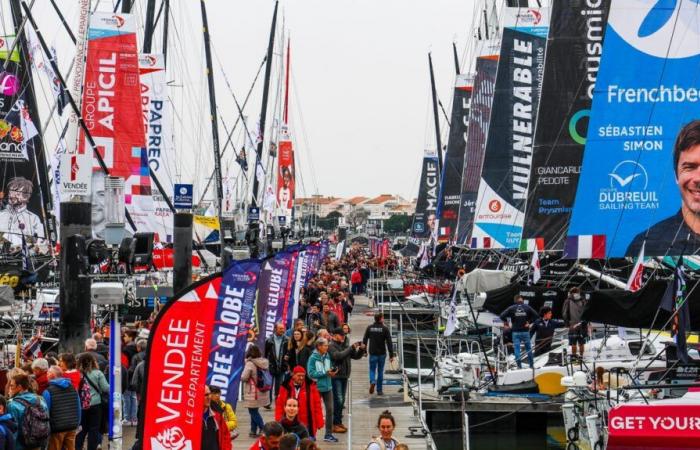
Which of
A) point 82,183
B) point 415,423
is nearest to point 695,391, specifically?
point 415,423

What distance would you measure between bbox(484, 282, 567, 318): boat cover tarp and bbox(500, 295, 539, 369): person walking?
19cm

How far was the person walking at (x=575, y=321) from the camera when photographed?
20.1 m

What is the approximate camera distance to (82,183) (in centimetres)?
2244

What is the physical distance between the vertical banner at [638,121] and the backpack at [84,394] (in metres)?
7.83

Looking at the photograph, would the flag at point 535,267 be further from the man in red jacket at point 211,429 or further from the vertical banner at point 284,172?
the vertical banner at point 284,172

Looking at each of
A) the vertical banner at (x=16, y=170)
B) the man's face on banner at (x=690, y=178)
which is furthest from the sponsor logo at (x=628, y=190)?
the vertical banner at (x=16, y=170)

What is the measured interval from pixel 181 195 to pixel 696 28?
38.9 feet

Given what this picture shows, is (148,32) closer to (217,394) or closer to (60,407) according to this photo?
(60,407)

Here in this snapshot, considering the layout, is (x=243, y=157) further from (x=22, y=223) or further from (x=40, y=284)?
(x=40, y=284)

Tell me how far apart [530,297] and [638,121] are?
192 inches

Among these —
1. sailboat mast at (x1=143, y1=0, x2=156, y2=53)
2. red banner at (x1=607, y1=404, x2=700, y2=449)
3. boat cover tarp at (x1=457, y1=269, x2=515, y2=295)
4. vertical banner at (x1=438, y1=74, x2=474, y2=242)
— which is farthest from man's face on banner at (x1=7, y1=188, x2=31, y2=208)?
red banner at (x1=607, y1=404, x2=700, y2=449)

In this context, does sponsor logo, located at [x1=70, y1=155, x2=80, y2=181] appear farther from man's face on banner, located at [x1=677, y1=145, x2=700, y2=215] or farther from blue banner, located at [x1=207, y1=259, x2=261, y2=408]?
man's face on banner, located at [x1=677, y1=145, x2=700, y2=215]

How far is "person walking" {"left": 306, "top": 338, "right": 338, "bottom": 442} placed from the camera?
16.0m

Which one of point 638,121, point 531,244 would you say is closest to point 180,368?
point 638,121
